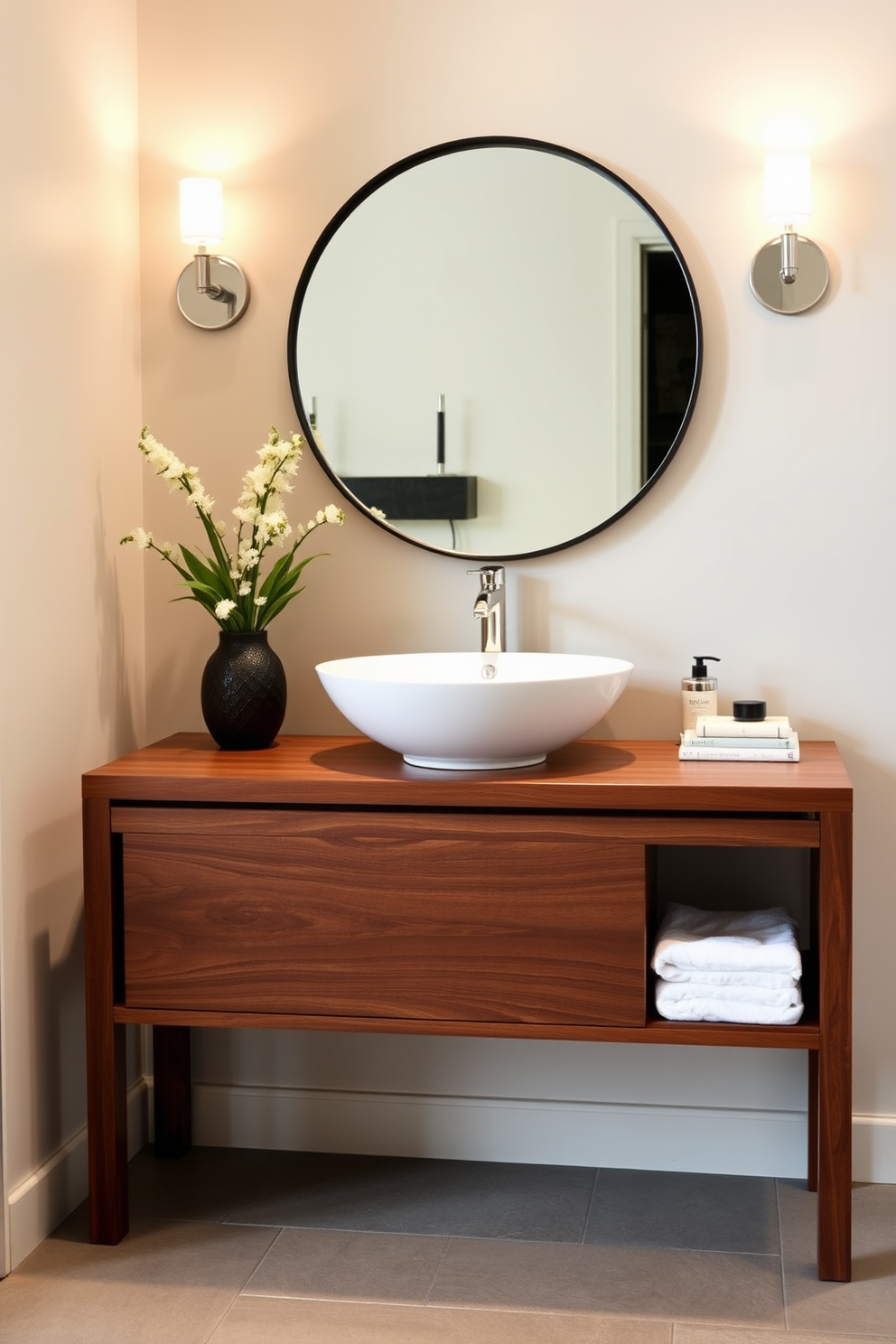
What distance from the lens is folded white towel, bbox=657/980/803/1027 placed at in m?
1.93

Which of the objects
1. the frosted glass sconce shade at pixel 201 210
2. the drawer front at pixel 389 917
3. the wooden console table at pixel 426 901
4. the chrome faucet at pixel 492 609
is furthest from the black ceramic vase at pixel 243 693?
the frosted glass sconce shade at pixel 201 210

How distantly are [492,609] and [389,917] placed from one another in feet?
1.87

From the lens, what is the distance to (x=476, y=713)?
1.90 metres

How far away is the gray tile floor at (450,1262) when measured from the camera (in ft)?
6.18

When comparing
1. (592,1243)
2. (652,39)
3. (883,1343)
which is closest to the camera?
(883,1343)

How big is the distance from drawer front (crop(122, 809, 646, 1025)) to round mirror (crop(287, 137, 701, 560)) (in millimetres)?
648

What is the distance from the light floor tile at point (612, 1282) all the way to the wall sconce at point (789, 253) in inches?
60.8

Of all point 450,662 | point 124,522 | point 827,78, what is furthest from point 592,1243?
point 827,78

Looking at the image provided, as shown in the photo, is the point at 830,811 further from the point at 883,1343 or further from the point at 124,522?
the point at 124,522

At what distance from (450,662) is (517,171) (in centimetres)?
86

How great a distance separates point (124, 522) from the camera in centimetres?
244

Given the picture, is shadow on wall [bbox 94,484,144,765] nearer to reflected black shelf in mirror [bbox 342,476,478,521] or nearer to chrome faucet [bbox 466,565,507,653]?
reflected black shelf in mirror [bbox 342,476,478,521]

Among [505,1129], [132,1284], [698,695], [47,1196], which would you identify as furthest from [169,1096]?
[698,695]

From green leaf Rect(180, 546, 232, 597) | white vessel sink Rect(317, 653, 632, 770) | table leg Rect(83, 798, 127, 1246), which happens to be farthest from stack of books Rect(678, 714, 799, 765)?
table leg Rect(83, 798, 127, 1246)
